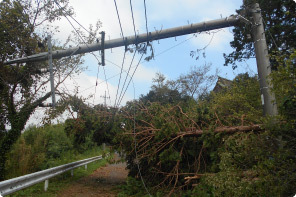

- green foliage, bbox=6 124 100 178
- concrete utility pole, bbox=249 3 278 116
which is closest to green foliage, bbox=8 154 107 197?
green foliage, bbox=6 124 100 178

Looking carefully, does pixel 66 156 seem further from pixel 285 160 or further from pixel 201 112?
pixel 285 160

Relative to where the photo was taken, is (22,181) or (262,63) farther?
(262,63)

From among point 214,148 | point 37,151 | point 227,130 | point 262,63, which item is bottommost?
point 37,151

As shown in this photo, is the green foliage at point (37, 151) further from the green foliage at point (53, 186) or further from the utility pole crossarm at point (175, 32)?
the utility pole crossarm at point (175, 32)

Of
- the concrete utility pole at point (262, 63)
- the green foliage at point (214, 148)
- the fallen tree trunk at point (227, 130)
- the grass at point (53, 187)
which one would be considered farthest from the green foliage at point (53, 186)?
the concrete utility pole at point (262, 63)

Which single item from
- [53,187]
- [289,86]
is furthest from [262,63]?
[53,187]

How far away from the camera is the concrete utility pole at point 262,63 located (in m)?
6.60

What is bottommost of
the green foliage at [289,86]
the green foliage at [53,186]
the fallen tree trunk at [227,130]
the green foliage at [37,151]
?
the green foliage at [53,186]

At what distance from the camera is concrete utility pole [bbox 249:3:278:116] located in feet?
21.7

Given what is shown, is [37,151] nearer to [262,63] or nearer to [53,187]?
[53,187]

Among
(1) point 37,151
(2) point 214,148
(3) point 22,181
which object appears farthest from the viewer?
(1) point 37,151

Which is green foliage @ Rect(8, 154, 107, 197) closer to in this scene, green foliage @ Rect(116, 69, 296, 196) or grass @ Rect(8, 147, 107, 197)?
grass @ Rect(8, 147, 107, 197)

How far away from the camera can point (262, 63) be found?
270 inches

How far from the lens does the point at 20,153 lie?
36.0 feet
